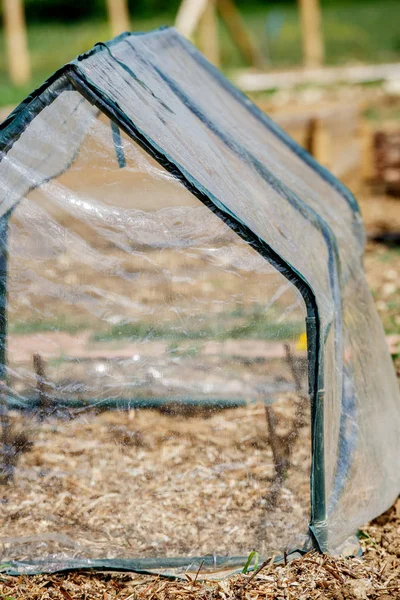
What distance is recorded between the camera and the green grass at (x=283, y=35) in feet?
65.7

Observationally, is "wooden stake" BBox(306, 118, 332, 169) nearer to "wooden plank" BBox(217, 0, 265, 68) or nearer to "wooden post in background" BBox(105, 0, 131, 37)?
"wooden post in background" BBox(105, 0, 131, 37)

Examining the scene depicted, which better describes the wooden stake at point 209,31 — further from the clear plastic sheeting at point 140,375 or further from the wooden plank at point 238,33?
the clear plastic sheeting at point 140,375

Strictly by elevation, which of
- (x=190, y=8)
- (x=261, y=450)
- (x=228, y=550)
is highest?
(x=190, y=8)

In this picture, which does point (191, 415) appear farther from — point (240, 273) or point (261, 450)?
point (240, 273)

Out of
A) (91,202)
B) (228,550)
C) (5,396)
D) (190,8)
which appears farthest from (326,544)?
(190,8)

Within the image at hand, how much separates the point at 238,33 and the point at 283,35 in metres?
10.6

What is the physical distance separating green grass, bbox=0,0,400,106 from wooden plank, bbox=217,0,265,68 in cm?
134

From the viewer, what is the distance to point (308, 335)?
2580mm

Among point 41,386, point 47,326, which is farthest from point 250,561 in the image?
point 47,326

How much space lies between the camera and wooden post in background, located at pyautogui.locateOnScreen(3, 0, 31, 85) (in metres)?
13.3

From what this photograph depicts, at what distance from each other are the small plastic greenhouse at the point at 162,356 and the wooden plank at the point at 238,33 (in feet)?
39.7

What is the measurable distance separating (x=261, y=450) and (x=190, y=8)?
10.0 metres

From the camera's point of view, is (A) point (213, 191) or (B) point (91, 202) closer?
(A) point (213, 191)

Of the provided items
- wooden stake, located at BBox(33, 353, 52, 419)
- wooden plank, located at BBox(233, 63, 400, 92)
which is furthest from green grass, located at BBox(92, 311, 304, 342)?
wooden plank, located at BBox(233, 63, 400, 92)
